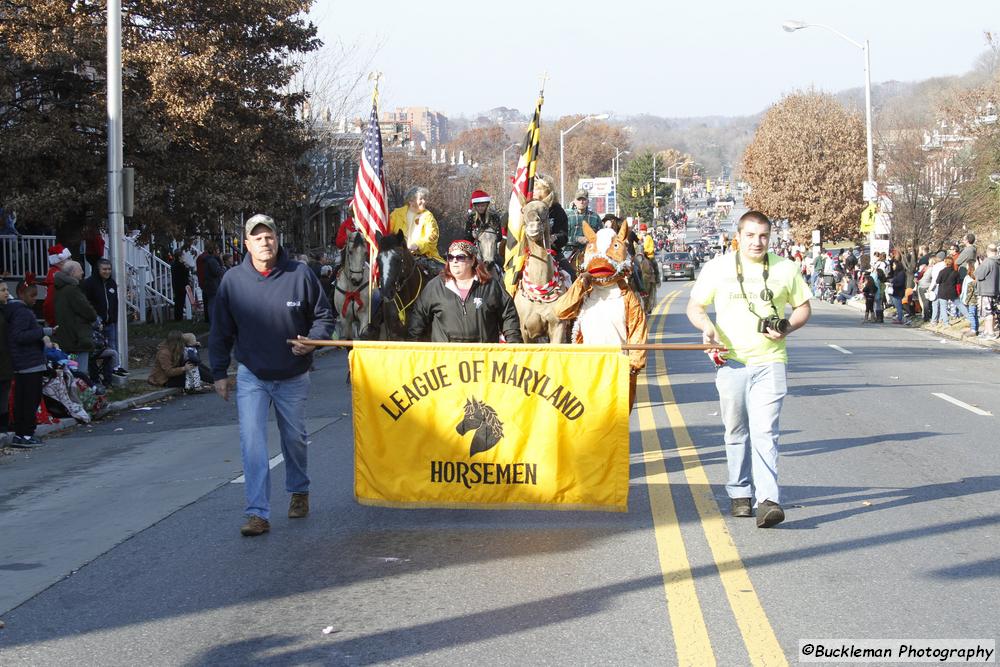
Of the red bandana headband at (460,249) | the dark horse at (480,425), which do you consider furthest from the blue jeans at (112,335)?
the dark horse at (480,425)

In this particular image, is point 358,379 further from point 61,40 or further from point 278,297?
point 61,40

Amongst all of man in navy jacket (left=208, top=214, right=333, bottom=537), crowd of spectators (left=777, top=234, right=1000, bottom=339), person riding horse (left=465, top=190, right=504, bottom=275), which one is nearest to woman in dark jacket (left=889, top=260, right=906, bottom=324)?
crowd of spectators (left=777, top=234, right=1000, bottom=339)

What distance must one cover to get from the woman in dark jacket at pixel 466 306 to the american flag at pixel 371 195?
516cm

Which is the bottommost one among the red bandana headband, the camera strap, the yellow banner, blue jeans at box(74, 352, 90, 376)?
blue jeans at box(74, 352, 90, 376)

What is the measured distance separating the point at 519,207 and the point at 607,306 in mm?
4642

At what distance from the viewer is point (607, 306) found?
10391 mm

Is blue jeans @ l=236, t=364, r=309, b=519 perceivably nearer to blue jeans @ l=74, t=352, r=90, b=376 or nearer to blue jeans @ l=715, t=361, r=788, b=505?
blue jeans @ l=715, t=361, r=788, b=505

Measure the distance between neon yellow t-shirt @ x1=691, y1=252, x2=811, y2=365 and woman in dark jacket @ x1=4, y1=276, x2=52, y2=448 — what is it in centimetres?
782

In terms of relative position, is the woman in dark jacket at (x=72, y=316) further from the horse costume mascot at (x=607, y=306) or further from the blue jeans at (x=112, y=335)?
the horse costume mascot at (x=607, y=306)

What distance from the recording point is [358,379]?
8.35m

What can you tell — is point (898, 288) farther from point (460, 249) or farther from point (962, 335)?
point (460, 249)

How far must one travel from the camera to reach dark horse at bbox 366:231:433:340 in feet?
48.7

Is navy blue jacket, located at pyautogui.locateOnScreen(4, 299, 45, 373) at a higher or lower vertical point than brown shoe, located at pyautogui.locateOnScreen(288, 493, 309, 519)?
higher
